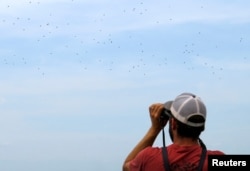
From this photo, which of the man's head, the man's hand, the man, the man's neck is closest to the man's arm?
the man's hand

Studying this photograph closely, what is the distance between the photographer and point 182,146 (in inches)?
202

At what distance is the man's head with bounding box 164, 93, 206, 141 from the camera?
5.05 meters

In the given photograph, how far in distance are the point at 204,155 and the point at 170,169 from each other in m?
0.54

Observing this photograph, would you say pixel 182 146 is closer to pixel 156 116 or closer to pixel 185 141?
pixel 185 141

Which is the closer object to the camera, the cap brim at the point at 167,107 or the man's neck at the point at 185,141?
the man's neck at the point at 185,141

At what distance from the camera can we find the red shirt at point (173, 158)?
5.00 metres

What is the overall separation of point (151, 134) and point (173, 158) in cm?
63

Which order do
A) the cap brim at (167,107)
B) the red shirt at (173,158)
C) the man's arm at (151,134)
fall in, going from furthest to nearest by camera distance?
the man's arm at (151,134) < the cap brim at (167,107) < the red shirt at (173,158)

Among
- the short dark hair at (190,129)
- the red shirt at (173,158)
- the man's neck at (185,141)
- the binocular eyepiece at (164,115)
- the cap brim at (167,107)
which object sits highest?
the cap brim at (167,107)

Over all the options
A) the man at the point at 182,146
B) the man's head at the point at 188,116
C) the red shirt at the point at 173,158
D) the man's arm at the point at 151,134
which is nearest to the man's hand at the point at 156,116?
the man's arm at the point at 151,134

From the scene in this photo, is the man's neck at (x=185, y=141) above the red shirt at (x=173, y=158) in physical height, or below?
above

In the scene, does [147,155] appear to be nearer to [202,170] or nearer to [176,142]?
[176,142]

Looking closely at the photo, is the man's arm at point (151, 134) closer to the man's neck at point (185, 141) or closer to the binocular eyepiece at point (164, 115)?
the binocular eyepiece at point (164, 115)

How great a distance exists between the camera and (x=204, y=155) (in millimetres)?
5117
